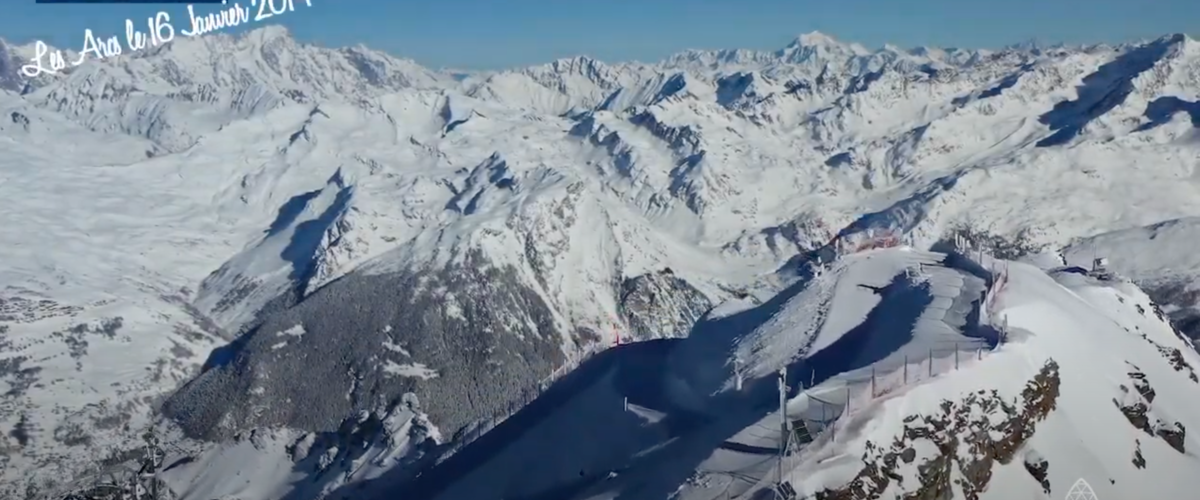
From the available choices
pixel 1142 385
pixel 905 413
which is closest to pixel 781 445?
pixel 905 413

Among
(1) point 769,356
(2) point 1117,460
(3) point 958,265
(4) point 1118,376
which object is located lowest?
(2) point 1117,460

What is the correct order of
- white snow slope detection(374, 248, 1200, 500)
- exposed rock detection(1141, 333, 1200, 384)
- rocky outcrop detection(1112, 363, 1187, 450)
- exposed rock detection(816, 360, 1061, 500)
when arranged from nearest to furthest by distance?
exposed rock detection(816, 360, 1061, 500)
white snow slope detection(374, 248, 1200, 500)
rocky outcrop detection(1112, 363, 1187, 450)
exposed rock detection(1141, 333, 1200, 384)

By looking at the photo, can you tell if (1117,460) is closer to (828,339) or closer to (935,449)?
(935,449)

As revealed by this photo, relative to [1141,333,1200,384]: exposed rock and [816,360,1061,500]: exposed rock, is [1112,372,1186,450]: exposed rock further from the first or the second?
[1141,333,1200,384]: exposed rock

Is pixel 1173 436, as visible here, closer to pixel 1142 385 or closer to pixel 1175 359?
pixel 1142 385

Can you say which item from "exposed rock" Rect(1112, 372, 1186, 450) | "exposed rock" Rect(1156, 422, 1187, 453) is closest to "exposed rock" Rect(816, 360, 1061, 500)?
"exposed rock" Rect(1112, 372, 1186, 450)

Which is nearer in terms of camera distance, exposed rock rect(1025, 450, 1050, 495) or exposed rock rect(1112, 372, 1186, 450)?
exposed rock rect(1025, 450, 1050, 495)

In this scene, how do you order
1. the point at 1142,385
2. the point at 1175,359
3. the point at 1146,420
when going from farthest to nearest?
→ the point at 1175,359 → the point at 1142,385 → the point at 1146,420

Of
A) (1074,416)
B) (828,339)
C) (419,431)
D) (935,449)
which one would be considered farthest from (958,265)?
(419,431)

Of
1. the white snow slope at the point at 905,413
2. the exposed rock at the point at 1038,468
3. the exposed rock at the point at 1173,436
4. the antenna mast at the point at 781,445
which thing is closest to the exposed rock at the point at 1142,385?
the white snow slope at the point at 905,413

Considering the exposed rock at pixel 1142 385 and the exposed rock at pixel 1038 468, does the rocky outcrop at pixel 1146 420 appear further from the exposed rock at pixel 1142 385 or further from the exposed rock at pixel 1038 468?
the exposed rock at pixel 1038 468

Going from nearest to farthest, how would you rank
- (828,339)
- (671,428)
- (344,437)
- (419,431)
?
1. (671,428)
2. (828,339)
3. (419,431)
4. (344,437)
